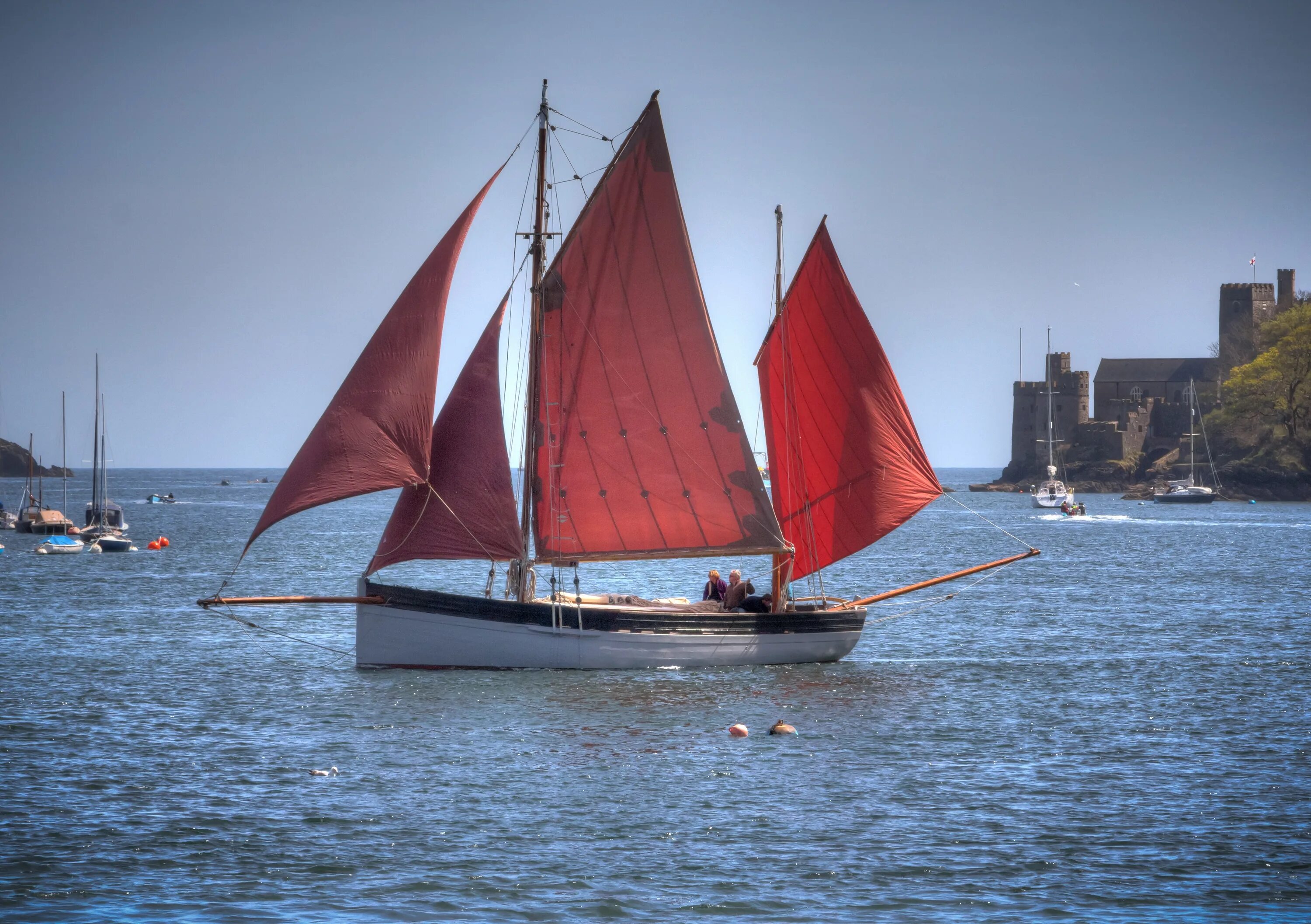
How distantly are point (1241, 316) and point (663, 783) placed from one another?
176949mm

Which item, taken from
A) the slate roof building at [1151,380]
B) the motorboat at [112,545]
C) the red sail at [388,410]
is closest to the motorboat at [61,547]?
the motorboat at [112,545]

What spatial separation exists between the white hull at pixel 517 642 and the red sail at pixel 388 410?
118 inches

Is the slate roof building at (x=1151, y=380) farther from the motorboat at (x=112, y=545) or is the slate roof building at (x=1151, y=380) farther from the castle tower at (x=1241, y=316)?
the motorboat at (x=112, y=545)

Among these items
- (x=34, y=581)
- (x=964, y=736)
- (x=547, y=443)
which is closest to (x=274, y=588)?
(x=34, y=581)

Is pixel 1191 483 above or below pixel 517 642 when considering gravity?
above

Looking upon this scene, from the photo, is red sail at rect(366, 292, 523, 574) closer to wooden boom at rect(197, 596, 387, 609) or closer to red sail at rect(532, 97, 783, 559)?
wooden boom at rect(197, 596, 387, 609)

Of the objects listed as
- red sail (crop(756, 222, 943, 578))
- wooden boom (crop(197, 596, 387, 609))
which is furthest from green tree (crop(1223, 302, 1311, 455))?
wooden boom (crop(197, 596, 387, 609))

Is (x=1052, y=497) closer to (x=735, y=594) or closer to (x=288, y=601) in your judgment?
(x=735, y=594)

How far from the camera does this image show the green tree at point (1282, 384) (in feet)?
466

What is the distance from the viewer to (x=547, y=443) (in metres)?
30.5

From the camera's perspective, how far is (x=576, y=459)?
30594 mm

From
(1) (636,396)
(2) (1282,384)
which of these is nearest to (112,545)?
(1) (636,396)

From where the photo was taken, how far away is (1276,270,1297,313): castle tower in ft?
588

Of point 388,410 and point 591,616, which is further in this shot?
point 591,616
